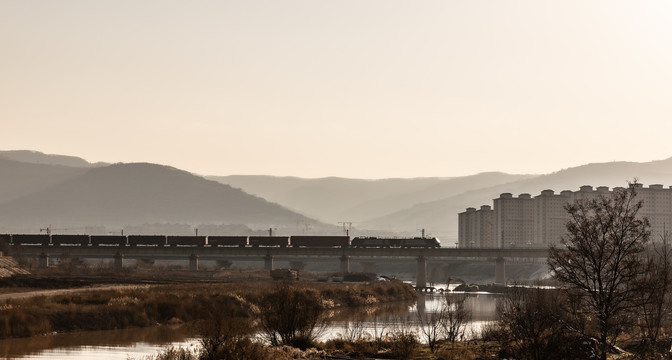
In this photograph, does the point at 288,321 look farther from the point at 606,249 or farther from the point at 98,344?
the point at 606,249

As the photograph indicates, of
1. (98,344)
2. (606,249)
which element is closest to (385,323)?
(98,344)

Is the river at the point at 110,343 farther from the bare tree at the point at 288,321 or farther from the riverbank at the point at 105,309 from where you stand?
the bare tree at the point at 288,321

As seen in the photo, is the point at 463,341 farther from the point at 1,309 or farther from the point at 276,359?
the point at 1,309

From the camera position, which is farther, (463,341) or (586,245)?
(463,341)

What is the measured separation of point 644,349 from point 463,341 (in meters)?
17.6

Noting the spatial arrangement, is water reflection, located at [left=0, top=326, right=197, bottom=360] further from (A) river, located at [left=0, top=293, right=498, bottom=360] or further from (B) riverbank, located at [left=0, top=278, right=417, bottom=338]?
(B) riverbank, located at [left=0, top=278, right=417, bottom=338]

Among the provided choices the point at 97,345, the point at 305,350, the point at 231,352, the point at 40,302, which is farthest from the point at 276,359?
the point at 40,302

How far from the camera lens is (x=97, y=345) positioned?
6350cm

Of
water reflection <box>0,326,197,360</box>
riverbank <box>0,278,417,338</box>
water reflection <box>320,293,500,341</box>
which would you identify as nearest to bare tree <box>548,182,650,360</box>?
water reflection <box>320,293,500,341</box>

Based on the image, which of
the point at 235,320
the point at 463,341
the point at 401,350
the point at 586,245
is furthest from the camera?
the point at 463,341

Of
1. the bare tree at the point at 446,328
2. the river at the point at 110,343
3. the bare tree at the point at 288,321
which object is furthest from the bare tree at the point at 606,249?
the river at the point at 110,343

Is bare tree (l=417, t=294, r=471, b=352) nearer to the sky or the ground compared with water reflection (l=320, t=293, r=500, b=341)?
nearer to the sky

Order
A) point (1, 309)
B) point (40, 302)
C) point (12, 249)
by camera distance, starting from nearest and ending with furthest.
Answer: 1. point (1, 309)
2. point (40, 302)
3. point (12, 249)

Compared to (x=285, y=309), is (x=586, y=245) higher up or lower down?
higher up
